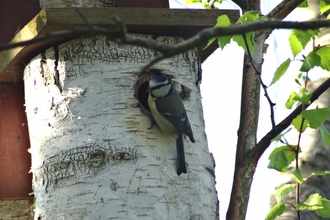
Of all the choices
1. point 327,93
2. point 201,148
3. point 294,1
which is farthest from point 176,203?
point 327,93

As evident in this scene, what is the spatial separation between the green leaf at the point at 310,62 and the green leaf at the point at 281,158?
28cm

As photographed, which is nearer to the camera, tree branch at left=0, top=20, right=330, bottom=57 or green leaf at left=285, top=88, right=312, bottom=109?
tree branch at left=0, top=20, right=330, bottom=57

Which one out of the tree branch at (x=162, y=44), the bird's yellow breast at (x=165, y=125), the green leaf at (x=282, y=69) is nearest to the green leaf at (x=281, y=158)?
the green leaf at (x=282, y=69)

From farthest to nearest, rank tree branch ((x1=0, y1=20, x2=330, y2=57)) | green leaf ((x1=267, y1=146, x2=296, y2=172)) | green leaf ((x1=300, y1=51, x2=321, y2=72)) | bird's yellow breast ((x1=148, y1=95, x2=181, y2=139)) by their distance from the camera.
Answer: bird's yellow breast ((x1=148, y1=95, x2=181, y2=139))
green leaf ((x1=267, y1=146, x2=296, y2=172))
green leaf ((x1=300, y1=51, x2=321, y2=72))
tree branch ((x1=0, y1=20, x2=330, y2=57))

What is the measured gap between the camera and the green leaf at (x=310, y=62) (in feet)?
5.74

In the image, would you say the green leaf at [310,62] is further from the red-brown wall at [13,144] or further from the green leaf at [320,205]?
the red-brown wall at [13,144]

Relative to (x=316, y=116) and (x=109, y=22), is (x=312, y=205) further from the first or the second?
(x=109, y=22)

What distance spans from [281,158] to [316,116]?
0.17 m

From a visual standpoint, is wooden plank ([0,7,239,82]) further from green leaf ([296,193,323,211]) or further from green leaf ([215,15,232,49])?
green leaf ([296,193,323,211])

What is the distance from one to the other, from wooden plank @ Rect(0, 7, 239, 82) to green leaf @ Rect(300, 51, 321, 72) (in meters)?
0.58

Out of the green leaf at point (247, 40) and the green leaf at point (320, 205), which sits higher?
the green leaf at point (247, 40)

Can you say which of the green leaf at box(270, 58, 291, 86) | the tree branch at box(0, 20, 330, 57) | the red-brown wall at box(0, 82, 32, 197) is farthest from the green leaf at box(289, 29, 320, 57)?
the red-brown wall at box(0, 82, 32, 197)

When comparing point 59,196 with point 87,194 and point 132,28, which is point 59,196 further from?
point 132,28

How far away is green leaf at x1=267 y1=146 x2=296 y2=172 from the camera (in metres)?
1.85
